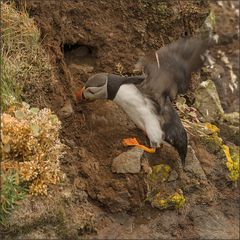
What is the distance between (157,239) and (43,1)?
2545mm

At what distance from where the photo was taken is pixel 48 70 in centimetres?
570

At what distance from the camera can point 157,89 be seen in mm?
5613

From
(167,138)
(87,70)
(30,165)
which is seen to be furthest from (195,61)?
(30,165)

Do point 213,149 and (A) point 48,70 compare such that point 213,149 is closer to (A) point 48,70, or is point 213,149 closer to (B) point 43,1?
(A) point 48,70

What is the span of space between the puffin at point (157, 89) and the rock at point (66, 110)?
150 millimetres

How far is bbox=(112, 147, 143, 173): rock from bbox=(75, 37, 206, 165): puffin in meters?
0.21

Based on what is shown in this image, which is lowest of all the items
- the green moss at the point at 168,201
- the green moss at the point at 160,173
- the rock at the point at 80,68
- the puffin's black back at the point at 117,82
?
the green moss at the point at 168,201

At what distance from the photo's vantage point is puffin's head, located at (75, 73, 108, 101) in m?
5.82

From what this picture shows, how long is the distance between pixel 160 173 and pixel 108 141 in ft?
1.90

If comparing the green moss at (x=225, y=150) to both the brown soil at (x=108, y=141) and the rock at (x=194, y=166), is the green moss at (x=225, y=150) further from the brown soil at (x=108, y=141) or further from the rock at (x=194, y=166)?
the rock at (x=194, y=166)

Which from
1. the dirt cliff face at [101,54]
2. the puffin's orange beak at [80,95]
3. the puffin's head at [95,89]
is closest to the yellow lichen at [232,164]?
the dirt cliff face at [101,54]

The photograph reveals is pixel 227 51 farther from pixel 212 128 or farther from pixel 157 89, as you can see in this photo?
pixel 157 89

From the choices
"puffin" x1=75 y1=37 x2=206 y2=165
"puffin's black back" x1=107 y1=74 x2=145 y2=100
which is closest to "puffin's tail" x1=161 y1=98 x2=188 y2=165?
"puffin" x1=75 y1=37 x2=206 y2=165

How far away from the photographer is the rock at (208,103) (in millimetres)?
7020
